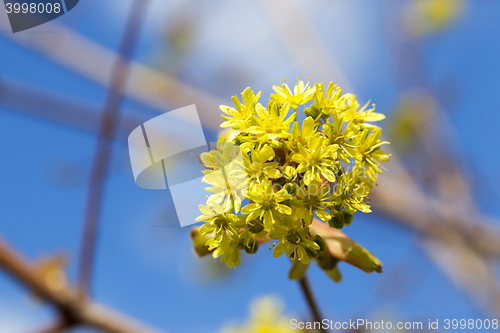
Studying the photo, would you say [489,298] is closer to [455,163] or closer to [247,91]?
[455,163]

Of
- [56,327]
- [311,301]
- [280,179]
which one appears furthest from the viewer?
[56,327]

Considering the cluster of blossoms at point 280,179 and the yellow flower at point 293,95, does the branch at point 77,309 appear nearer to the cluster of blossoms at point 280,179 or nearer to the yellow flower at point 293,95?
the cluster of blossoms at point 280,179

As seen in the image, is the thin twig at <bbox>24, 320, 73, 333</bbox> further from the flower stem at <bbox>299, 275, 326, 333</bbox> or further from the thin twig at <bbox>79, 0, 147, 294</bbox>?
the flower stem at <bbox>299, 275, 326, 333</bbox>

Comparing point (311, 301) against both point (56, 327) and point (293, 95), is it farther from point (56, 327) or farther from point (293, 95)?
point (56, 327)

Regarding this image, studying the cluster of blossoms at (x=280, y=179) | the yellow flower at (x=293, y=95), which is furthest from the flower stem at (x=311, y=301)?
the yellow flower at (x=293, y=95)

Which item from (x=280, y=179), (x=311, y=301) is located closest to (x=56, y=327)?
(x=311, y=301)

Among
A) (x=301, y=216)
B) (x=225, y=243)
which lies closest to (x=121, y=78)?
(x=225, y=243)

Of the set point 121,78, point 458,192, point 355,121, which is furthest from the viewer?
point 458,192
